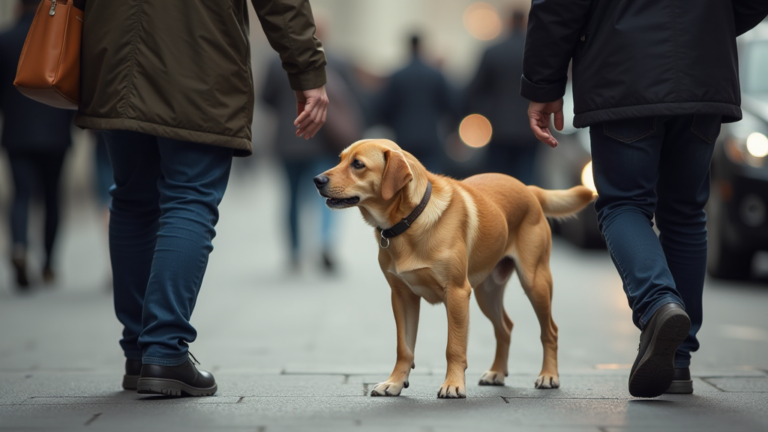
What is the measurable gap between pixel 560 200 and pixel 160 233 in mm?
1744

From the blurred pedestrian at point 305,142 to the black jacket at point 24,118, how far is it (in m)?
2.36

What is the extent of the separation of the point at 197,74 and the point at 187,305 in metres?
0.84

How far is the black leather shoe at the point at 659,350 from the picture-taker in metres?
3.39

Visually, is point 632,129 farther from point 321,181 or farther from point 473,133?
point 473,133

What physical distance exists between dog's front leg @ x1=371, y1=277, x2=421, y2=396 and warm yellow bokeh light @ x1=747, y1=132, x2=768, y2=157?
173 inches

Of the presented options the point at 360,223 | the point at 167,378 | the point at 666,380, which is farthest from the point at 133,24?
the point at 360,223

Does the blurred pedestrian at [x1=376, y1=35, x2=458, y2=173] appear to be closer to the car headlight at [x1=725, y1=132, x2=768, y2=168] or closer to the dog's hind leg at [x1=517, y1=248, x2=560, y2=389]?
the car headlight at [x1=725, y1=132, x2=768, y2=168]

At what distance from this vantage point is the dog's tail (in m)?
4.38

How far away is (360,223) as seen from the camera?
1675 centimetres

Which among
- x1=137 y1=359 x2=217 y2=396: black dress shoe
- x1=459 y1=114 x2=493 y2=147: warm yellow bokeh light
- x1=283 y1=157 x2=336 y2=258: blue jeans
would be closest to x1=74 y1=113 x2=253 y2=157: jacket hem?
x1=137 y1=359 x2=217 y2=396: black dress shoe

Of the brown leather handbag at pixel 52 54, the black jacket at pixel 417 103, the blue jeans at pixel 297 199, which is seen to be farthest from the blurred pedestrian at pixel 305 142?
the brown leather handbag at pixel 52 54

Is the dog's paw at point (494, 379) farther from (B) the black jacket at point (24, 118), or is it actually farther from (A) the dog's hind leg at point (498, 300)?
(B) the black jacket at point (24, 118)

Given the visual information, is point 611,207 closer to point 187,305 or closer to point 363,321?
point 187,305

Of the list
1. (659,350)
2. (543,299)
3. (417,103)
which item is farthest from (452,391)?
(417,103)
